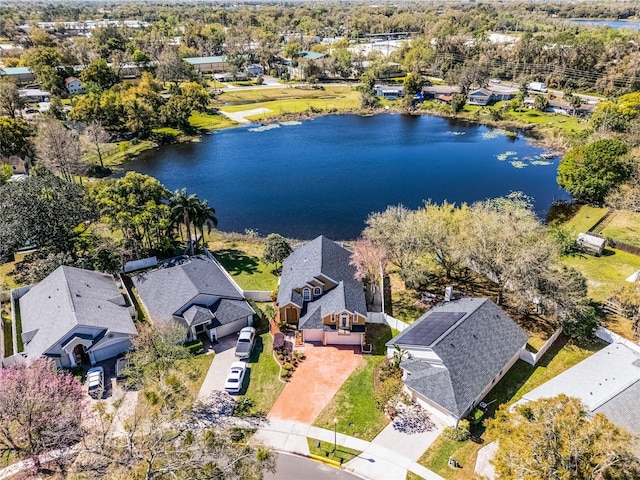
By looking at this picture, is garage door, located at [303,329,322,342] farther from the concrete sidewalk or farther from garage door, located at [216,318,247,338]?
the concrete sidewalk

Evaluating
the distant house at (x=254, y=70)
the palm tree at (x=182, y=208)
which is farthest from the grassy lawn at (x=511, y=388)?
the distant house at (x=254, y=70)

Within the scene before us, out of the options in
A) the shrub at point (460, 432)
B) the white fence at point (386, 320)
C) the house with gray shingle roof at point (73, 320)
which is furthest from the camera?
the white fence at point (386, 320)

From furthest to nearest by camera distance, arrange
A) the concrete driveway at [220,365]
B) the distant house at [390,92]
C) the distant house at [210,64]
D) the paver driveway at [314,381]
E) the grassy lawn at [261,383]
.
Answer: the distant house at [210,64], the distant house at [390,92], the concrete driveway at [220,365], the grassy lawn at [261,383], the paver driveway at [314,381]

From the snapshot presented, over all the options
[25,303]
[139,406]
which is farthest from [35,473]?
[25,303]

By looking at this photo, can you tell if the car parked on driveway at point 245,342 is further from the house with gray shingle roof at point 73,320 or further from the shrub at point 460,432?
the shrub at point 460,432

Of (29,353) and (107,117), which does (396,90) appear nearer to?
(107,117)

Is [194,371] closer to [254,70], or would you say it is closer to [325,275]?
[325,275]

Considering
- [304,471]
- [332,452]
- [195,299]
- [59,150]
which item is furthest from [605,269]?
[59,150]
